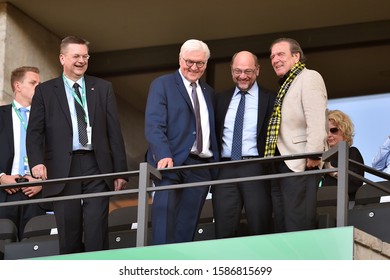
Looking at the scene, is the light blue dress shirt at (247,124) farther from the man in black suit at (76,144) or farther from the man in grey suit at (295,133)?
the man in black suit at (76,144)

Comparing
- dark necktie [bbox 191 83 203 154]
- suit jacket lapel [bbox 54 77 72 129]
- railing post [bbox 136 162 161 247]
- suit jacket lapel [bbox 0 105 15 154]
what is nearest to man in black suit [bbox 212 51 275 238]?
dark necktie [bbox 191 83 203 154]

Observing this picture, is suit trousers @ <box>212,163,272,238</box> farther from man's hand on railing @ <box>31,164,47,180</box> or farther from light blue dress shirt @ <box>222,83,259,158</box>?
man's hand on railing @ <box>31,164,47,180</box>

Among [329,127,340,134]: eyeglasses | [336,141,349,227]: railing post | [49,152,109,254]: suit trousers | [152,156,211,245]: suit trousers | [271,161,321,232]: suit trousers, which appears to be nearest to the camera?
[336,141,349,227]: railing post

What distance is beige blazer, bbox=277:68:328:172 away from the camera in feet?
A: 25.7

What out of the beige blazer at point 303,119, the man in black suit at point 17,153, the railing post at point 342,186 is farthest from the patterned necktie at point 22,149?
the railing post at point 342,186

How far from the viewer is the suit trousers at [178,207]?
780 cm

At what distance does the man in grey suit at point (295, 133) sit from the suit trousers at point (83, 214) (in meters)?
1.29

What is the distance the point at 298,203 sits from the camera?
7668 mm

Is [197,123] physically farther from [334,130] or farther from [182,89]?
[334,130]

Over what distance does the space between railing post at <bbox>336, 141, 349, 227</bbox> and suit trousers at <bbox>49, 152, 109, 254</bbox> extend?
1.86m

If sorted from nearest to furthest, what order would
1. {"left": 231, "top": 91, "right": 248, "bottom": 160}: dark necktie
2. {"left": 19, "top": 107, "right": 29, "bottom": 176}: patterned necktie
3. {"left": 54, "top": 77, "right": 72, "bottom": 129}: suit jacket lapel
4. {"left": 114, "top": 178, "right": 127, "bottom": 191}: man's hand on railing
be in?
1. {"left": 231, "top": 91, "right": 248, "bottom": 160}: dark necktie
2. {"left": 114, "top": 178, "right": 127, "bottom": 191}: man's hand on railing
3. {"left": 54, "top": 77, "right": 72, "bottom": 129}: suit jacket lapel
4. {"left": 19, "top": 107, "right": 29, "bottom": 176}: patterned necktie

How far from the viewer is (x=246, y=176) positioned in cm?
800

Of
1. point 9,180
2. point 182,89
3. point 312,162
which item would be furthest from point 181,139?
point 9,180
